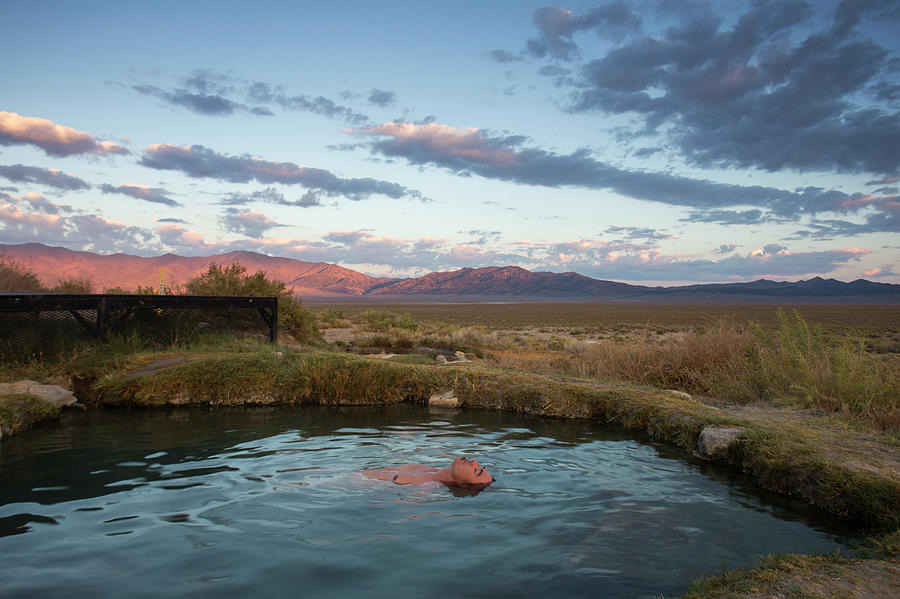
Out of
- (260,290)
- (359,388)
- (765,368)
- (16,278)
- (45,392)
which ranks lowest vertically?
(359,388)

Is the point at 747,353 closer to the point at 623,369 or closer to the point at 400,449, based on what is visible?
the point at 623,369

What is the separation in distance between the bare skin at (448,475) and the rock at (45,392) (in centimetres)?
667

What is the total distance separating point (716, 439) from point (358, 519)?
16.4ft

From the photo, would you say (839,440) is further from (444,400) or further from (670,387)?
(444,400)

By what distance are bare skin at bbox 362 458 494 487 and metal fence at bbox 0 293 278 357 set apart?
27.3 ft

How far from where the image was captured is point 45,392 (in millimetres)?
10234

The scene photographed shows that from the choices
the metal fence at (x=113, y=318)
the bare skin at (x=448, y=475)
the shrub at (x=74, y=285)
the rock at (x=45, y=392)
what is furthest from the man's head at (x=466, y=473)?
the shrub at (x=74, y=285)

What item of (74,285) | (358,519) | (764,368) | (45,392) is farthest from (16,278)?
(764,368)

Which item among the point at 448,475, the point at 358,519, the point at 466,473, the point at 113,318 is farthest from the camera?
the point at 113,318

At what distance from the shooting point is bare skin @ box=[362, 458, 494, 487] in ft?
21.3

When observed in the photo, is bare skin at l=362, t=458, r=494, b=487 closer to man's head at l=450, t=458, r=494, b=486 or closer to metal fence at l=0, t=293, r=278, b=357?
man's head at l=450, t=458, r=494, b=486

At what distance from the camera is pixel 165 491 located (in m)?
6.30

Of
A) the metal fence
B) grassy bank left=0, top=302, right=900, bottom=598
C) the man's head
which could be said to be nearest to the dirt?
grassy bank left=0, top=302, right=900, bottom=598

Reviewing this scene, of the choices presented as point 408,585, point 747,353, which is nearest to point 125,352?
point 408,585
